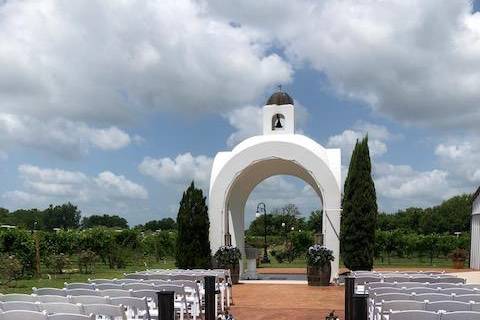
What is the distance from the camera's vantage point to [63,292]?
8.08m

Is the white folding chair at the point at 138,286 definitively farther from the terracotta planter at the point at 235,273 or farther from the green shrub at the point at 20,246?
the green shrub at the point at 20,246

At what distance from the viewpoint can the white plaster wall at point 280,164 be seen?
1720cm

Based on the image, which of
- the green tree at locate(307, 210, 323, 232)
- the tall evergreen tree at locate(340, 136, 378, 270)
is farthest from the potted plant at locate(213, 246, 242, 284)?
the green tree at locate(307, 210, 323, 232)

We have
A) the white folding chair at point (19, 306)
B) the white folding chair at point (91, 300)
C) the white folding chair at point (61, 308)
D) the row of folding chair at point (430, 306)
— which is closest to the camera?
the white folding chair at point (61, 308)

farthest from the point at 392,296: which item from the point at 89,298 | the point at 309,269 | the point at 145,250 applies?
the point at 145,250

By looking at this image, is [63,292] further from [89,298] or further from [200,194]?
[200,194]

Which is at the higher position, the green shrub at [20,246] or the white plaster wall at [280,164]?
the white plaster wall at [280,164]

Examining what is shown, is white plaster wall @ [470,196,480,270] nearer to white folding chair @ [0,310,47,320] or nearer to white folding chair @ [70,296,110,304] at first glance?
white folding chair @ [70,296,110,304]

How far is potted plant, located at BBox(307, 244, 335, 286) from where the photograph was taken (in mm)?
16625

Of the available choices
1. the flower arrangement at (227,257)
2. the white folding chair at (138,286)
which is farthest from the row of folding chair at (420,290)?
the flower arrangement at (227,257)

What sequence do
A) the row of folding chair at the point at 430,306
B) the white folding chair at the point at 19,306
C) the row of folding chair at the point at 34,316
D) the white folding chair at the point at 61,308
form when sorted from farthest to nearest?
the row of folding chair at the point at 430,306, the white folding chair at the point at 19,306, the white folding chair at the point at 61,308, the row of folding chair at the point at 34,316

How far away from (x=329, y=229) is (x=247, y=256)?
4.11 metres

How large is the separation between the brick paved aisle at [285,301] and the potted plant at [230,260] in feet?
1.41

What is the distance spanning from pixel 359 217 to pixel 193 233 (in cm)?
524
